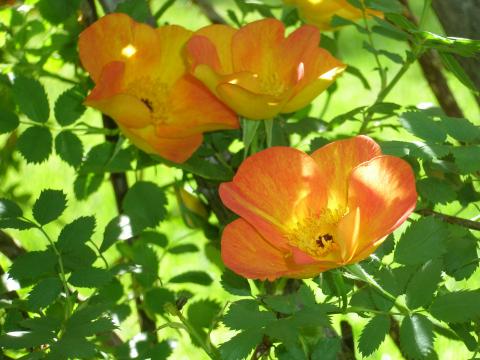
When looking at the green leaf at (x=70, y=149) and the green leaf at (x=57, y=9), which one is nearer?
the green leaf at (x=70, y=149)

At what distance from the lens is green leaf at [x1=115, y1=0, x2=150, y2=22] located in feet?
3.94

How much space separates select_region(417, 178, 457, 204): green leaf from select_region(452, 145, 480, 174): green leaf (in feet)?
0.22

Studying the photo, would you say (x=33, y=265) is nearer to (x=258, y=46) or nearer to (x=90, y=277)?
(x=90, y=277)

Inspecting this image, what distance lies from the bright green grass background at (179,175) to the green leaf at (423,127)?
9.5 inches

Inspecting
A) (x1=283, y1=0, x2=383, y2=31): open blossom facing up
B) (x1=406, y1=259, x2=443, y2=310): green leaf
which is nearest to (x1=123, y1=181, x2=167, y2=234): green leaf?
(x1=283, y1=0, x2=383, y2=31): open blossom facing up

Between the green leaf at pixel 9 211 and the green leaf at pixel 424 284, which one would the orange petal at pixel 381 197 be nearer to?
the green leaf at pixel 424 284

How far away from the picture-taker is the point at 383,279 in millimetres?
864

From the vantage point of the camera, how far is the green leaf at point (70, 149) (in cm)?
116

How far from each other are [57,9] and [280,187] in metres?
0.54

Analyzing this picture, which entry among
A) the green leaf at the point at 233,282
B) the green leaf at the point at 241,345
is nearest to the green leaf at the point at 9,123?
the green leaf at the point at 233,282

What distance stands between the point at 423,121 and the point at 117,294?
49cm

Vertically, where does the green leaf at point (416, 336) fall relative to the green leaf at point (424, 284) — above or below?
below

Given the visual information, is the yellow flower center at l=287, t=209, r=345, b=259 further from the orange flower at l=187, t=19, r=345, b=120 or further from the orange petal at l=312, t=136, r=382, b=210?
the orange flower at l=187, t=19, r=345, b=120

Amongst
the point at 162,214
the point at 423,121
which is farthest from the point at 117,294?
the point at 423,121
